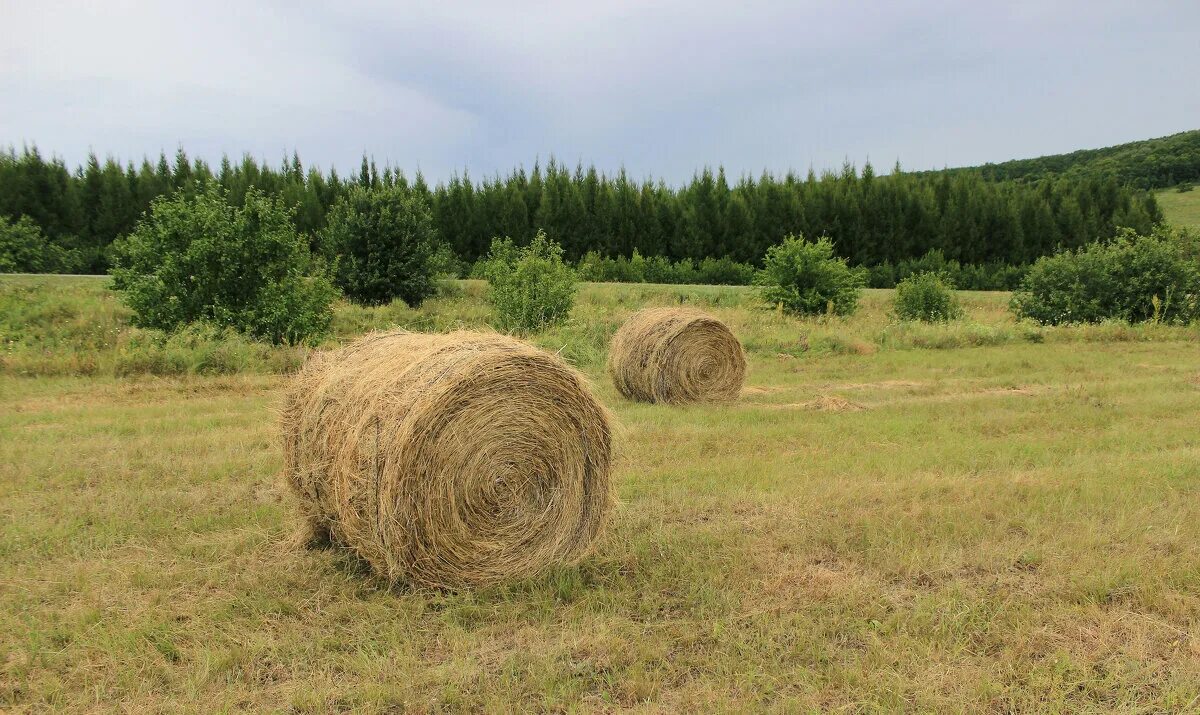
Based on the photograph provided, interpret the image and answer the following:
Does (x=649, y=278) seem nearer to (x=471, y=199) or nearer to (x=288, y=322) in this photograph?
(x=471, y=199)

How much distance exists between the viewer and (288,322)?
17797 millimetres

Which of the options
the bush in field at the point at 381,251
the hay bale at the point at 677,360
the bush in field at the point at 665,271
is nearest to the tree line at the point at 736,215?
the bush in field at the point at 665,271

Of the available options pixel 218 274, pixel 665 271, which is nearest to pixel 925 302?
pixel 665 271

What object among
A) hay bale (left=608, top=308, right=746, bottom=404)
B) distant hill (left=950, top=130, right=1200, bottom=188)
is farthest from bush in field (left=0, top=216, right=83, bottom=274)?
distant hill (left=950, top=130, right=1200, bottom=188)

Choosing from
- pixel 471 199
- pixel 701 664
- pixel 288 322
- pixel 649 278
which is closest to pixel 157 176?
pixel 471 199

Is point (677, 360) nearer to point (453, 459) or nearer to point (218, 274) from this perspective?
point (453, 459)

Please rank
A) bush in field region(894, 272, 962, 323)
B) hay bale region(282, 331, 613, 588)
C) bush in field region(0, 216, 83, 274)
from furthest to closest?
bush in field region(0, 216, 83, 274), bush in field region(894, 272, 962, 323), hay bale region(282, 331, 613, 588)

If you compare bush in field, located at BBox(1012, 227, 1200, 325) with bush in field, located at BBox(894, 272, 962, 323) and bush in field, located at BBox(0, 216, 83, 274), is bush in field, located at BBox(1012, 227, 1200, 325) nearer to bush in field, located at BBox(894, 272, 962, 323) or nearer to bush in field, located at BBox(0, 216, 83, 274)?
bush in field, located at BBox(894, 272, 962, 323)

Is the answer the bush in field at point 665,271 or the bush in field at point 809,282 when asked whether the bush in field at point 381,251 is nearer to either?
the bush in field at point 665,271

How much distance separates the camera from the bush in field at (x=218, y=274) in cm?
1734

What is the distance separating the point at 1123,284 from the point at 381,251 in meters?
24.4

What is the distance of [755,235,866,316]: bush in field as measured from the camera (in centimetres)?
2583

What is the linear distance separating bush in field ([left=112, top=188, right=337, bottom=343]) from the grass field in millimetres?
62188

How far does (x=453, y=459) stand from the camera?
503 cm
